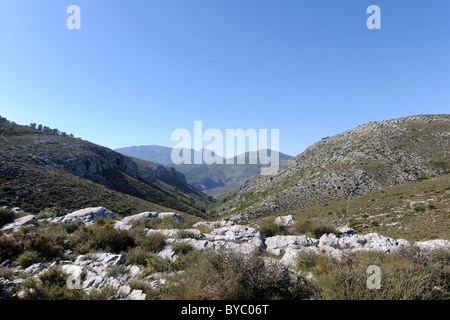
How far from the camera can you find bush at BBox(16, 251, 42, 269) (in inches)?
230

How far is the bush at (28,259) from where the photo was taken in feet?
19.1

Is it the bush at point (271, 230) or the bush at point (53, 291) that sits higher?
the bush at point (53, 291)

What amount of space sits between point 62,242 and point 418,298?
11.6 m

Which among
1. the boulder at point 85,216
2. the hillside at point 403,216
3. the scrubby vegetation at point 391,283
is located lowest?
the hillside at point 403,216

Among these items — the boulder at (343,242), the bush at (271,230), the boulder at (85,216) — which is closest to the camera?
the boulder at (343,242)

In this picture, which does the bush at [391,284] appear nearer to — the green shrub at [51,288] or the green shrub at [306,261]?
the green shrub at [306,261]

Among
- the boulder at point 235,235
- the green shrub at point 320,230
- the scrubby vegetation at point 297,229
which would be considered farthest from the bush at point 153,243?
the green shrub at point 320,230

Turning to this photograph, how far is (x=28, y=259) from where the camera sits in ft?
19.5

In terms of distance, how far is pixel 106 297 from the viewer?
417cm

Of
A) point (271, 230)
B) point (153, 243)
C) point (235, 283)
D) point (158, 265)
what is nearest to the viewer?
point (235, 283)

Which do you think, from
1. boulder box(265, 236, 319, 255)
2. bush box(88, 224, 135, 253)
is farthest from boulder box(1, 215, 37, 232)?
boulder box(265, 236, 319, 255)

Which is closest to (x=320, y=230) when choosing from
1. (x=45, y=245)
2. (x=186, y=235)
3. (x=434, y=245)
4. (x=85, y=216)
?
(x=434, y=245)

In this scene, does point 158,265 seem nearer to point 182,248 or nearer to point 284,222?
point 182,248

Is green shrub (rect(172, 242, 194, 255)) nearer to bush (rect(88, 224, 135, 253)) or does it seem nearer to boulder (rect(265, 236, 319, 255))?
bush (rect(88, 224, 135, 253))
